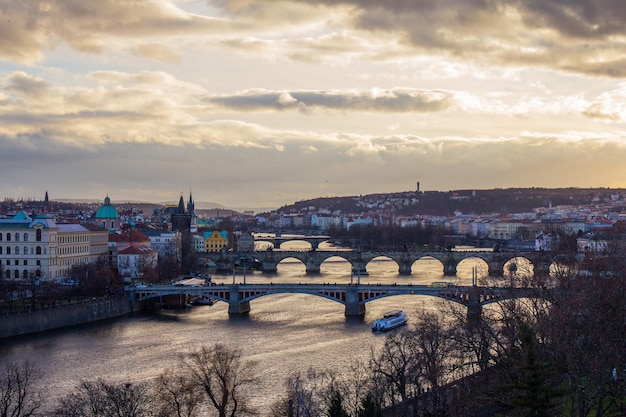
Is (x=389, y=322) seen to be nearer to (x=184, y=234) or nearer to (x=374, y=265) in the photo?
Result: (x=374, y=265)

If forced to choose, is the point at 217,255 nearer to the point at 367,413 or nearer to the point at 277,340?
the point at 277,340

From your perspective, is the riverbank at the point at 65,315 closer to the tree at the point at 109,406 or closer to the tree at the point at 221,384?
the tree at the point at 221,384

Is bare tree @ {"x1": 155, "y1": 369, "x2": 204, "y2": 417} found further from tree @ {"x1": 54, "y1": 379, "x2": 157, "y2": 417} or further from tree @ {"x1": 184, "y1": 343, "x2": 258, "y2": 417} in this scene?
tree @ {"x1": 54, "y1": 379, "x2": 157, "y2": 417}

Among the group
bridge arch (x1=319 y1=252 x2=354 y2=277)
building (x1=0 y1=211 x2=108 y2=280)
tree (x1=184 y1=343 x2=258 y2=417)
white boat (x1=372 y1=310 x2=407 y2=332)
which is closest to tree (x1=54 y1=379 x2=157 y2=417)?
tree (x1=184 y1=343 x2=258 y2=417)

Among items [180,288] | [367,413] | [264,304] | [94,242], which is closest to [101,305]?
[180,288]

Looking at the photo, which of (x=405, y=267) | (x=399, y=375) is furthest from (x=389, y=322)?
(x=405, y=267)

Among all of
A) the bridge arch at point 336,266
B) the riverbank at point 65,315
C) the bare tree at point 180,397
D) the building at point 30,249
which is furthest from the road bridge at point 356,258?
the bare tree at point 180,397

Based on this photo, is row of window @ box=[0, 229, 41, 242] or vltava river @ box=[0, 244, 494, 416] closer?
vltava river @ box=[0, 244, 494, 416]
